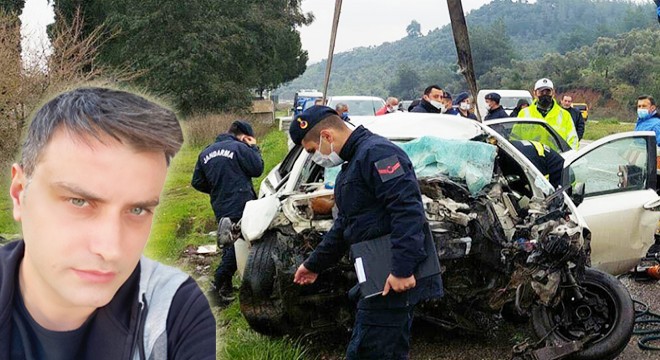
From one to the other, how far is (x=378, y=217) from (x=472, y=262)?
1290 millimetres

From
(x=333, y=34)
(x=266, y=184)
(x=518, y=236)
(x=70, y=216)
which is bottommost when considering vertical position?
(x=518, y=236)

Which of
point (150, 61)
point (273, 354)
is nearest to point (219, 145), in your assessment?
point (273, 354)

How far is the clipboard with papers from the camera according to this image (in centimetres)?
319

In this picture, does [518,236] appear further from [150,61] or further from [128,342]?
[150,61]

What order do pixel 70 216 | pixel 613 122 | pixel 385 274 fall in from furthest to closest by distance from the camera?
pixel 613 122, pixel 385 274, pixel 70 216

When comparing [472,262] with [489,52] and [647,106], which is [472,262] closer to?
[647,106]

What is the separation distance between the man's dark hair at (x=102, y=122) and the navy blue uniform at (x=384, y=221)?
2102mm

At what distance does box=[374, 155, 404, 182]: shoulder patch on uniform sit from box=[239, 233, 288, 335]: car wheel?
50.3 inches

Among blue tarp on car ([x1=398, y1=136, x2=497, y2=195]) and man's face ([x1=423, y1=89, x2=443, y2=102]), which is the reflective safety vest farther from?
blue tarp on car ([x1=398, y1=136, x2=497, y2=195])

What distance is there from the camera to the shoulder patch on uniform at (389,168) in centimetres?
314

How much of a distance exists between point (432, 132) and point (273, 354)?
209 cm

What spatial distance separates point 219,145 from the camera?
593 centimetres

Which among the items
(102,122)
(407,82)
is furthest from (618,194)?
(407,82)

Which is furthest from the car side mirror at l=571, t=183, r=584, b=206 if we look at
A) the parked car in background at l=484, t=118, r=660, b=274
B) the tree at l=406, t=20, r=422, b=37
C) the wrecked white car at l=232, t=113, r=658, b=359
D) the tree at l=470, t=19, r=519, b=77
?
the tree at l=406, t=20, r=422, b=37
